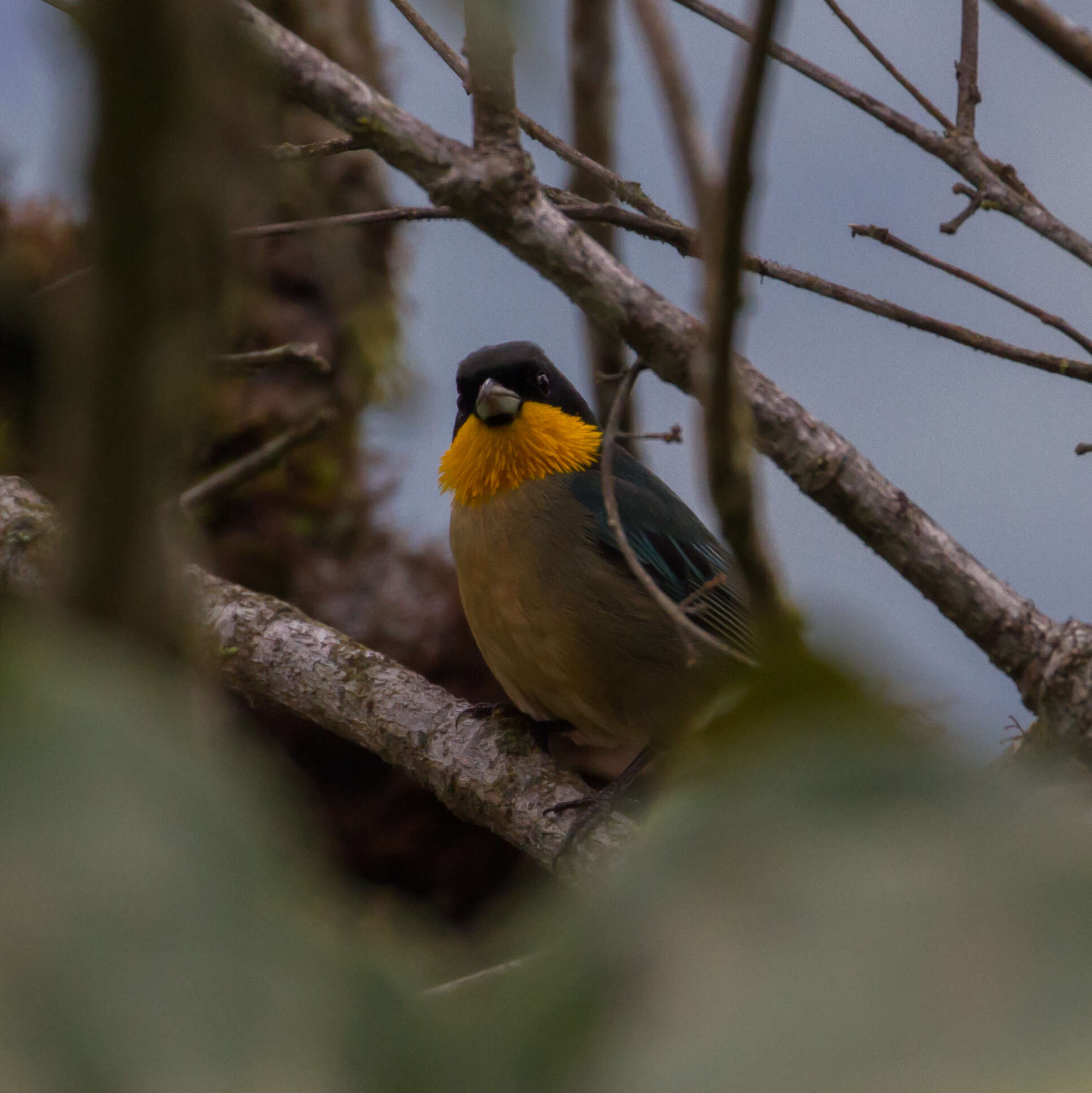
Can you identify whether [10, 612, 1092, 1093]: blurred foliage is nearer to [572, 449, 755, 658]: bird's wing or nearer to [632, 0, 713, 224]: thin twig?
[632, 0, 713, 224]: thin twig

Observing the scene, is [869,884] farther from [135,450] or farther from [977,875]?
[135,450]

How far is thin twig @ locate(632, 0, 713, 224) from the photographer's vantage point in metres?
1.07

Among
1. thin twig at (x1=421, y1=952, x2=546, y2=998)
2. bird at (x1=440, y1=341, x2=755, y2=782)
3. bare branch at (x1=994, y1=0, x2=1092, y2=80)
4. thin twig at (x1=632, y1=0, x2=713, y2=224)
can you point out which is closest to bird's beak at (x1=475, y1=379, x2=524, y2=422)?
bird at (x1=440, y1=341, x2=755, y2=782)

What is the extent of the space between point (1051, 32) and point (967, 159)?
117 centimetres

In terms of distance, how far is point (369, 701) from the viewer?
319cm

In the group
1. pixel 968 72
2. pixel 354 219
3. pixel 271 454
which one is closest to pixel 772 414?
pixel 354 219

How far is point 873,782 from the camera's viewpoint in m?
0.47

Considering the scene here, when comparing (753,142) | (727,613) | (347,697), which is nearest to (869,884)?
(753,142)

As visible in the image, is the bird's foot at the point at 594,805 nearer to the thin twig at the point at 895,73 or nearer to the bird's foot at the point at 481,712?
the bird's foot at the point at 481,712

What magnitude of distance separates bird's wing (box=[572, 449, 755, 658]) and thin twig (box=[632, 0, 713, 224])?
2.23 metres

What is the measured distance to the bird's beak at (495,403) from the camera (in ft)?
12.1

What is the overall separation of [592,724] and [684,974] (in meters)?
2.97

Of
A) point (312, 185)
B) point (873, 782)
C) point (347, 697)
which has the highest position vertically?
point (873, 782)

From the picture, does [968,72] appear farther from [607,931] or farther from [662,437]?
[607,931]
